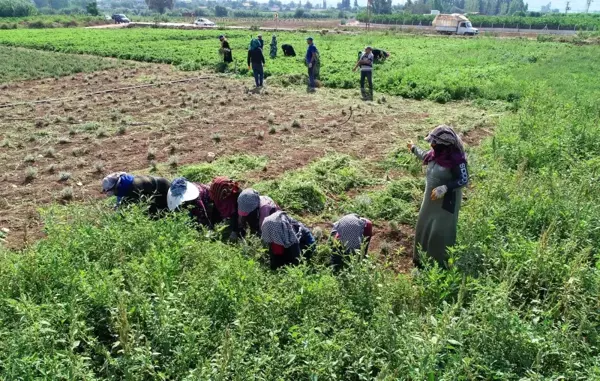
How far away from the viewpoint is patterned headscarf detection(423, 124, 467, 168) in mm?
4383

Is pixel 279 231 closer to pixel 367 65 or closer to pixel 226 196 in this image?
pixel 226 196

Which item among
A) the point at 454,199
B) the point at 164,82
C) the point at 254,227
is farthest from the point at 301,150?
the point at 164,82

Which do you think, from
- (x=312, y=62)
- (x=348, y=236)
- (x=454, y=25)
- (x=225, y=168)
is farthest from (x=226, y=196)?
(x=454, y=25)

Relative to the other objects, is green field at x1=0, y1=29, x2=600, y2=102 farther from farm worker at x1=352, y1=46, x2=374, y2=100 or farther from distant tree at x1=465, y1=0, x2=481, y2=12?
distant tree at x1=465, y1=0, x2=481, y2=12

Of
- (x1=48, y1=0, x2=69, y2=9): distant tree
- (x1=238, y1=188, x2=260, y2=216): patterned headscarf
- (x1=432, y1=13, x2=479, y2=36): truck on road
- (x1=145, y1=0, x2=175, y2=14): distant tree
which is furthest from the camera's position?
(x1=48, y1=0, x2=69, y2=9): distant tree

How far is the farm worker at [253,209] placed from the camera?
5.03 metres

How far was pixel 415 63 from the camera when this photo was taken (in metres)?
19.4

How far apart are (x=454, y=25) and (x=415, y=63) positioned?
34.3 m

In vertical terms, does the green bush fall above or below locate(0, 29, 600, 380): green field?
below

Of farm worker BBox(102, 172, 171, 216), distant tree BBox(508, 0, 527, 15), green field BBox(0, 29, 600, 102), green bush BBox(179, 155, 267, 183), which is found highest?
distant tree BBox(508, 0, 527, 15)

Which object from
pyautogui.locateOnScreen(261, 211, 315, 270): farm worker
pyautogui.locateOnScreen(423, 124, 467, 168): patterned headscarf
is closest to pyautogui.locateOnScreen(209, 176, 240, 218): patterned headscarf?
pyautogui.locateOnScreen(261, 211, 315, 270): farm worker

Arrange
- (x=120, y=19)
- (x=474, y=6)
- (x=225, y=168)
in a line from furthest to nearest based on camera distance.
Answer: (x=474, y=6) < (x=120, y=19) < (x=225, y=168)

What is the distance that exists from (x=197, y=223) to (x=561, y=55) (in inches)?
953

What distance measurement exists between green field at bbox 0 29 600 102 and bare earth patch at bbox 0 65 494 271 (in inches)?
60.0
